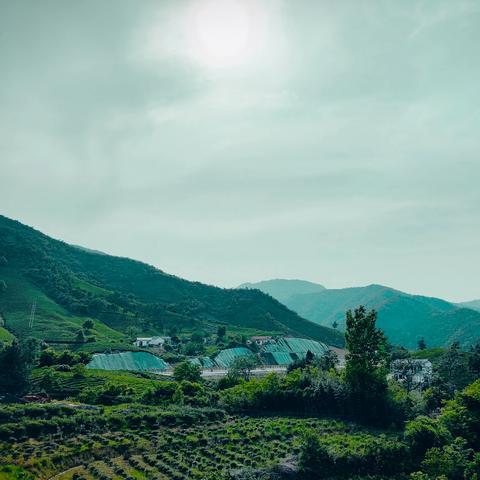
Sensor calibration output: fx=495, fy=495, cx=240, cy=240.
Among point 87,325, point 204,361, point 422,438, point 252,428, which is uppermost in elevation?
point 87,325

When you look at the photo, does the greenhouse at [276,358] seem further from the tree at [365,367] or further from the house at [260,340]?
the tree at [365,367]

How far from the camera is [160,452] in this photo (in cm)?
4572

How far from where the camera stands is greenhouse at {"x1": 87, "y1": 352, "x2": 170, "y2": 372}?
111350mm

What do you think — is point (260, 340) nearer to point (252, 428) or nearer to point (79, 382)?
point (79, 382)

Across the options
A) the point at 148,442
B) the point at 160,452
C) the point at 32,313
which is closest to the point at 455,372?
the point at 160,452

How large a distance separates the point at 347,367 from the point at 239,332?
402ft

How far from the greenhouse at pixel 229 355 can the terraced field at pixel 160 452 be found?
79.4 m

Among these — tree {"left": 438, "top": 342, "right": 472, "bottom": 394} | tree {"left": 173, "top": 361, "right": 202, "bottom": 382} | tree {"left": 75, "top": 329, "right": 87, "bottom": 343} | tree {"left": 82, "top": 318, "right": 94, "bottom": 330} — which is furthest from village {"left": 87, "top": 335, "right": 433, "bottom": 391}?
tree {"left": 82, "top": 318, "right": 94, "bottom": 330}

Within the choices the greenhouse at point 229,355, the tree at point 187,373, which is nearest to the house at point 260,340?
the greenhouse at point 229,355

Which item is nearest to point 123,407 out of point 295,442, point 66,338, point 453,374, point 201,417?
point 201,417

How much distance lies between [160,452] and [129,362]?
254ft

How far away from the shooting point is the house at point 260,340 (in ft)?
517

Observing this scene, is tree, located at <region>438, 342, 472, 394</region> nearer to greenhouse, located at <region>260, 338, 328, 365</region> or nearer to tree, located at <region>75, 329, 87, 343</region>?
greenhouse, located at <region>260, 338, 328, 365</region>

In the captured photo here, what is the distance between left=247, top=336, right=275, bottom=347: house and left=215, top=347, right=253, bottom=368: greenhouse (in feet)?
30.2
